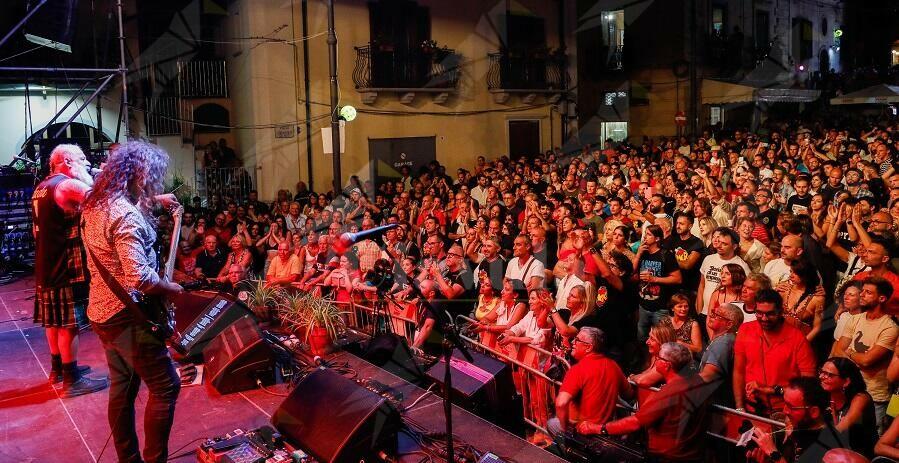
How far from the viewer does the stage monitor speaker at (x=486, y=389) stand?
15.0 ft

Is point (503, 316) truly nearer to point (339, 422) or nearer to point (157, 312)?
point (339, 422)

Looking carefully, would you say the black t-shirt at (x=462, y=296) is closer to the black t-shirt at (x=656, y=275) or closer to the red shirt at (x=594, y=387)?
the black t-shirt at (x=656, y=275)

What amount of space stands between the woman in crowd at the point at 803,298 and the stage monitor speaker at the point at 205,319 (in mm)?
3731

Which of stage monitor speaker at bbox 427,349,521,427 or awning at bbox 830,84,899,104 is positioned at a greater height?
awning at bbox 830,84,899,104

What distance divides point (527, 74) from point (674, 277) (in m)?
11.8

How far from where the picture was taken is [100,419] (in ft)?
14.9

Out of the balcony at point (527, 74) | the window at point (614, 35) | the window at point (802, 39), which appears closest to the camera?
the balcony at point (527, 74)

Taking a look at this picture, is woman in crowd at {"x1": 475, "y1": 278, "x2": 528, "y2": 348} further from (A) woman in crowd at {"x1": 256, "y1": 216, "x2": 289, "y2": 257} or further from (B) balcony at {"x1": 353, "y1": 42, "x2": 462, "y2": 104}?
(B) balcony at {"x1": 353, "y1": 42, "x2": 462, "y2": 104}

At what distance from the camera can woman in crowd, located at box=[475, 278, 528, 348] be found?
5.81 meters

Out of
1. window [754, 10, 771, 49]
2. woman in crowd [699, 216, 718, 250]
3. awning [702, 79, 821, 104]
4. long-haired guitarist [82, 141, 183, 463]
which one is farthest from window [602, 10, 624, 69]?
long-haired guitarist [82, 141, 183, 463]

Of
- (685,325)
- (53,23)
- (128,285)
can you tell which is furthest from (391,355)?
(53,23)

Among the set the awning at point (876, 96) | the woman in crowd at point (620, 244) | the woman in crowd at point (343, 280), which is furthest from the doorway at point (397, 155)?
the woman in crowd at point (620, 244)

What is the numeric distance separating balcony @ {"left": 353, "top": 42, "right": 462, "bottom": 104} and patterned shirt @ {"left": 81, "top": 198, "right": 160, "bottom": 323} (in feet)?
38.0

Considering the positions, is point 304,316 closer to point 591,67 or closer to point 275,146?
point 275,146
